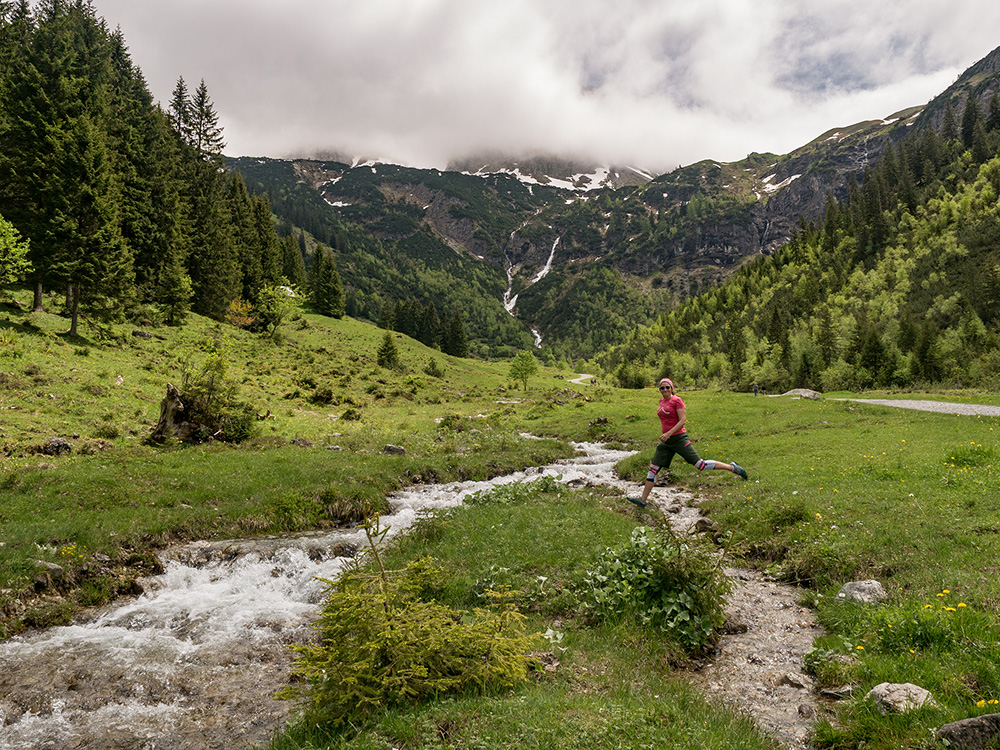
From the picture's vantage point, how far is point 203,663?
9.52 m

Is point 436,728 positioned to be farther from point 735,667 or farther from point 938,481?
point 938,481

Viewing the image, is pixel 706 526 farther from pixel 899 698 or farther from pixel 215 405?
pixel 215 405

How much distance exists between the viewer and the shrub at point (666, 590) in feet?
30.0

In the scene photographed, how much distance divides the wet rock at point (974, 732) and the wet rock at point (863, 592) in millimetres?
4854

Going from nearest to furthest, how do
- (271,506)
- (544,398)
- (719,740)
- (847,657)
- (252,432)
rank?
(719,740) → (847,657) → (271,506) → (252,432) → (544,398)

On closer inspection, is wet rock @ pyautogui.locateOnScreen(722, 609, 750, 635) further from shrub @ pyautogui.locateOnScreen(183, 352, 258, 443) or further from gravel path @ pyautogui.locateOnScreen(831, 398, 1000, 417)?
gravel path @ pyautogui.locateOnScreen(831, 398, 1000, 417)

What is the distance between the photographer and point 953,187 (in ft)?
454

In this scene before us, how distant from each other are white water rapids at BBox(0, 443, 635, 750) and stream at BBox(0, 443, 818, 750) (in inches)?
1.1

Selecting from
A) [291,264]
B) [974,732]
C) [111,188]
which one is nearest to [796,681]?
[974,732]

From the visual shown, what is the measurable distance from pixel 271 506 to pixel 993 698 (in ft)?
66.0

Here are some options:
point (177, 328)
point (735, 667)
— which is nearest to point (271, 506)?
point (735, 667)

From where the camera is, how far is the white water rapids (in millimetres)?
7598

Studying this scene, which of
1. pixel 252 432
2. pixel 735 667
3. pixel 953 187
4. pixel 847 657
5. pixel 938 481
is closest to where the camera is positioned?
pixel 847 657

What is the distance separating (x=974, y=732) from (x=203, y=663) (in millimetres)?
12326
